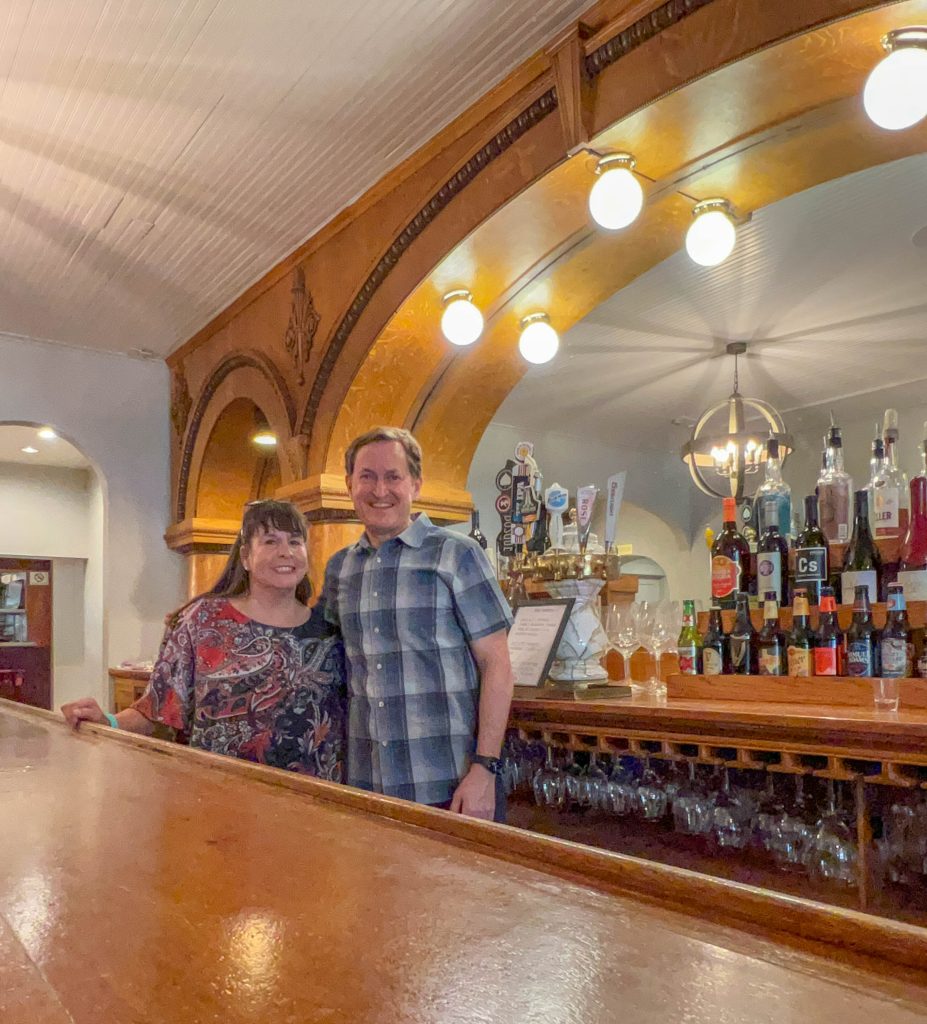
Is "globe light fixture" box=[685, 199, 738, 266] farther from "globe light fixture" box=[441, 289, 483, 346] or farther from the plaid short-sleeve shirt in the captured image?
the plaid short-sleeve shirt

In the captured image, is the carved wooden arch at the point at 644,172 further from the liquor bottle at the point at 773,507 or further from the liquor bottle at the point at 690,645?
the liquor bottle at the point at 690,645

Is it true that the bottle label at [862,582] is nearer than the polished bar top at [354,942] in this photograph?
No

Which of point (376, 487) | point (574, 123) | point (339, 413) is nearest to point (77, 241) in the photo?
point (339, 413)

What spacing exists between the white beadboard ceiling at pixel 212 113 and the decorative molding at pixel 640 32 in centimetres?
15

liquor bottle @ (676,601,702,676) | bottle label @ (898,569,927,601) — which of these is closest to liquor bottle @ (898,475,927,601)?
bottle label @ (898,569,927,601)

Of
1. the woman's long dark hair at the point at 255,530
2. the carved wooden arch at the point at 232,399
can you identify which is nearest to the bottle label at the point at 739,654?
the woman's long dark hair at the point at 255,530

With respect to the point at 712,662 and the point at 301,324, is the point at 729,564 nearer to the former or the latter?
the point at 712,662

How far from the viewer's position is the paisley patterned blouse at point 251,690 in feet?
5.97

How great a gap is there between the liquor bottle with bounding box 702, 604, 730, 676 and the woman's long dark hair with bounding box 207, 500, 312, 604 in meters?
0.95

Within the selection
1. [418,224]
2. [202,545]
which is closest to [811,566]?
[418,224]

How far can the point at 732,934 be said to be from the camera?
1.81ft

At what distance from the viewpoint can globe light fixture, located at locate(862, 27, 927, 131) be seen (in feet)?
6.41

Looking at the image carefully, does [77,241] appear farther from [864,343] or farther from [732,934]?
[864,343]

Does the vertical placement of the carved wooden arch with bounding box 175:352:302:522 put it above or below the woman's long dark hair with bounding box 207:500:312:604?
above
